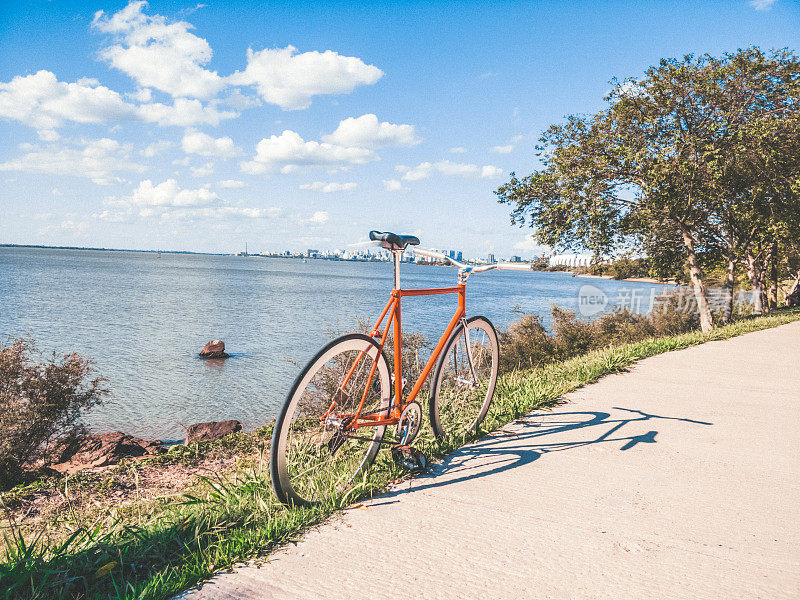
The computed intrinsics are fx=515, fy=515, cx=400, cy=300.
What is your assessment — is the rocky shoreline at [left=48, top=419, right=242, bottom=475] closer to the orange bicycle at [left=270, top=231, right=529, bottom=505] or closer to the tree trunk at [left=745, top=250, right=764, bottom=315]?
the orange bicycle at [left=270, top=231, right=529, bottom=505]

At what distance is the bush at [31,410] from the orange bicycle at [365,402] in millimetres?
6711

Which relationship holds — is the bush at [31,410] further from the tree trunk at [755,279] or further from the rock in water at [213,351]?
the tree trunk at [755,279]

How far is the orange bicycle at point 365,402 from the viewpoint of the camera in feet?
9.42

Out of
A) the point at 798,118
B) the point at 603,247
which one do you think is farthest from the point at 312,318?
the point at 798,118

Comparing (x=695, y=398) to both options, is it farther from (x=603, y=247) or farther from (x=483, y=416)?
(x=603, y=247)

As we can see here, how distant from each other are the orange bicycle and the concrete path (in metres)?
0.33

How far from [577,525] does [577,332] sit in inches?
671

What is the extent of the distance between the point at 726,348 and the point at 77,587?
11.8 m

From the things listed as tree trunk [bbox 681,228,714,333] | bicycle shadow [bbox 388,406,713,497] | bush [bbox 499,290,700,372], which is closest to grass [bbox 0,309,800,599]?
bicycle shadow [bbox 388,406,713,497]

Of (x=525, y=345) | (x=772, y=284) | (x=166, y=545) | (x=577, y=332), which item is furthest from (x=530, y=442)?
(x=772, y=284)

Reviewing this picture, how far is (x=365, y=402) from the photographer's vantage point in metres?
3.47

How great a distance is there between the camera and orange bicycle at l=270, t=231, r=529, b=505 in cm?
287

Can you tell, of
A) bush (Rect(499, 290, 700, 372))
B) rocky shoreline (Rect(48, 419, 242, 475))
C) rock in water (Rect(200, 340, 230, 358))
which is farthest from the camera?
rock in water (Rect(200, 340, 230, 358))

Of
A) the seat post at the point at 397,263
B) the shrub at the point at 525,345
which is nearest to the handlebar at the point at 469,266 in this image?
the seat post at the point at 397,263
